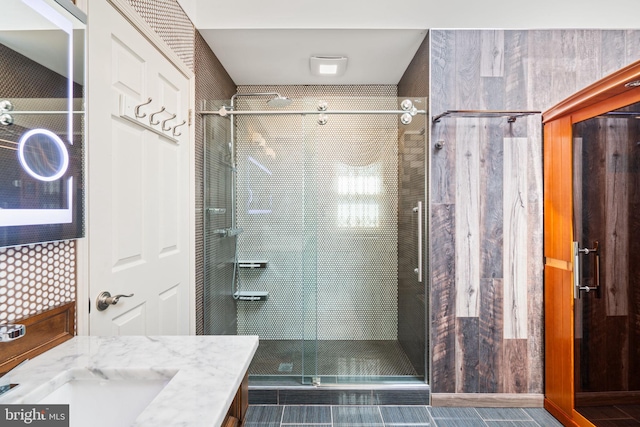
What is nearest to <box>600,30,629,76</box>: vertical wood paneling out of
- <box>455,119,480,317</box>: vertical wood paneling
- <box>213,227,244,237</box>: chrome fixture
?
<box>455,119,480,317</box>: vertical wood paneling

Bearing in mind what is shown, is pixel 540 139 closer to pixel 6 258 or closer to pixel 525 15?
pixel 525 15

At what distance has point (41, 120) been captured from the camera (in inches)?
38.3

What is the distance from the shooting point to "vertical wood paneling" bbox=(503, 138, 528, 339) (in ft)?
7.41

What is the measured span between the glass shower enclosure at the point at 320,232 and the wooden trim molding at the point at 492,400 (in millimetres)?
231

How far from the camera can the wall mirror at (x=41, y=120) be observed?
87cm

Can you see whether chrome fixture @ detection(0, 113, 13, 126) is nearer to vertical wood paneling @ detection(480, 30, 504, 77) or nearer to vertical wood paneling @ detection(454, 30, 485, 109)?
vertical wood paneling @ detection(454, 30, 485, 109)

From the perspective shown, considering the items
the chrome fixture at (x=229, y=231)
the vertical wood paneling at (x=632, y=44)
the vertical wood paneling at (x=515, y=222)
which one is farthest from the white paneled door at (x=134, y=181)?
the vertical wood paneling at (x=632, y=44)

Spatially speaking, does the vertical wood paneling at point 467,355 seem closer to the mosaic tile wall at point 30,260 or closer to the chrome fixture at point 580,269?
the chrome fixture at point 580,269

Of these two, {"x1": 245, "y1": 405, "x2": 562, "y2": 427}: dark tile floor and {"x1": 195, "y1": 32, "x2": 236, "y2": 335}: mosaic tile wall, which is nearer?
{"x1": 245, "y1": 405, "x2": 562, "y2": 427}: dark tile floor

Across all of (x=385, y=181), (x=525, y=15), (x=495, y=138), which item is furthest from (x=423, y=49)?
(x=385, y=181)

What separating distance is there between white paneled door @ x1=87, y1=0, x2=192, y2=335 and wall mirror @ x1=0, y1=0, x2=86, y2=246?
148 millimetres

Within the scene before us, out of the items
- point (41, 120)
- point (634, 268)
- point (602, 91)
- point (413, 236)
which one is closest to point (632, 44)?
point (602, 91)

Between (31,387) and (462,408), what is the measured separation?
232cm

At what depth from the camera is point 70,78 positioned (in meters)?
1.10
